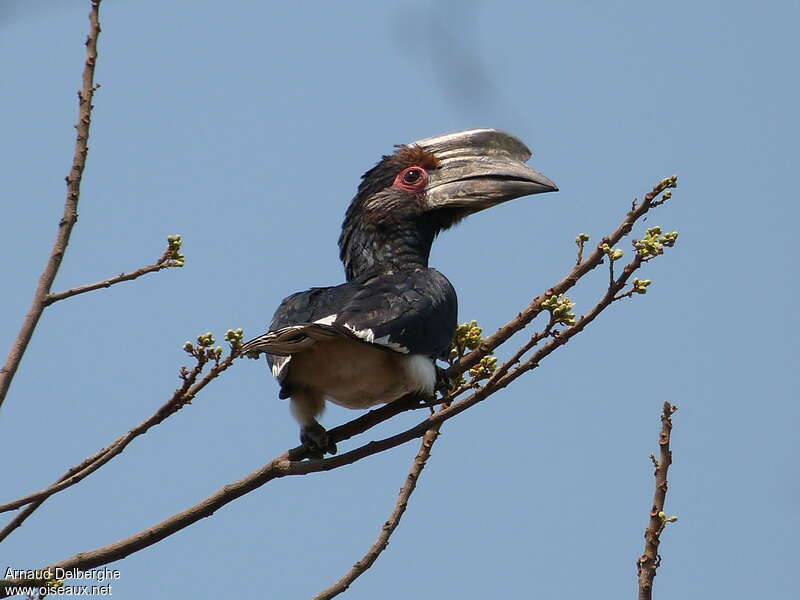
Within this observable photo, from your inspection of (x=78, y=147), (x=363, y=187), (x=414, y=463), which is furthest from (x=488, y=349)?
(x=363, y=187)

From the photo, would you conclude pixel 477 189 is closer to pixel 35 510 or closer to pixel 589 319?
pixel 589 319

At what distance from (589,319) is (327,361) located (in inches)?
56.5

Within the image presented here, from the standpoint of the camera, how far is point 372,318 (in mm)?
5000

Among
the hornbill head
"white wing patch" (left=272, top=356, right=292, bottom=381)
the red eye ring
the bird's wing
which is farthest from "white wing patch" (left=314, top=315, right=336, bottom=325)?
the red eye ring

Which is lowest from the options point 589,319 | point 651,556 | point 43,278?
point 651,556

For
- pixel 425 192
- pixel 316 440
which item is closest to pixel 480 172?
pixel 425 192

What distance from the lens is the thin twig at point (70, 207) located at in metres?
3.48

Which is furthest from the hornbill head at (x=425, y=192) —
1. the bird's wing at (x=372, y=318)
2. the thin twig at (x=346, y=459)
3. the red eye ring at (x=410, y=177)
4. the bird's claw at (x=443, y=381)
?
the thin twig at (x=346, y=459)

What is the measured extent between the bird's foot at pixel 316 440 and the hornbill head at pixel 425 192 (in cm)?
126

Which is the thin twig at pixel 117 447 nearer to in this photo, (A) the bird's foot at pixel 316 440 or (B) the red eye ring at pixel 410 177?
(A) the bird's foot at pixel 316 440

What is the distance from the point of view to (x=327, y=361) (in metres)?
5.14

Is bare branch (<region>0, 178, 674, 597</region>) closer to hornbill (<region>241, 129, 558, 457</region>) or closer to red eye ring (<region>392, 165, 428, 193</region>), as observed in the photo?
hornbill (<region>241, 129, 558, 457</region>)

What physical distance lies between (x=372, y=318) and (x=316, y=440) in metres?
0.57

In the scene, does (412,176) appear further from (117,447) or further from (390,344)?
(117,447)
